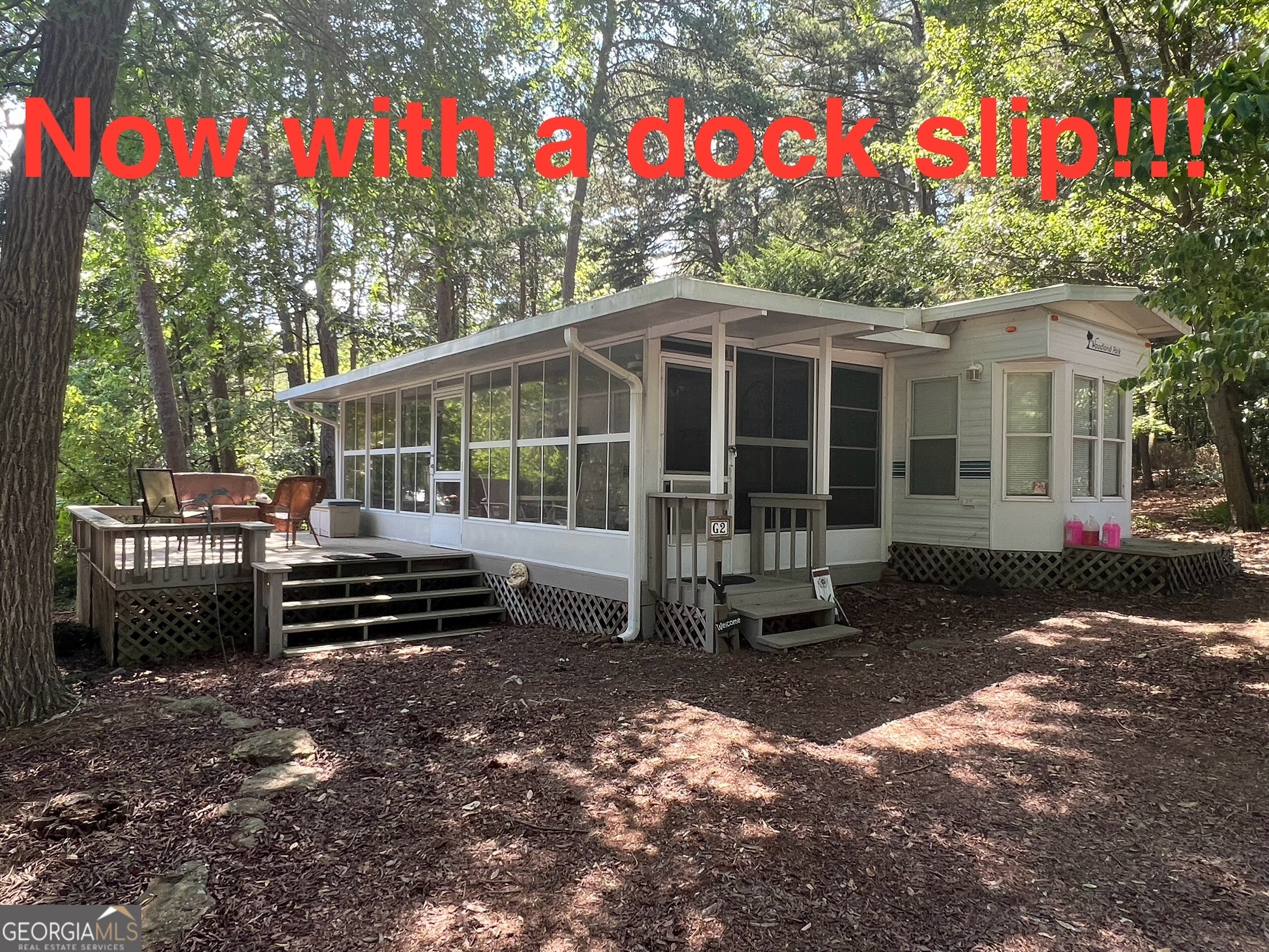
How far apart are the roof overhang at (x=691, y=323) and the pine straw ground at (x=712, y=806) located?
98.0 inches

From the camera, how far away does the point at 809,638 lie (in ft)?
19.5

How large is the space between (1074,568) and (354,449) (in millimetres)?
9333

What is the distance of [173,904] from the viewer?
2.50 meters

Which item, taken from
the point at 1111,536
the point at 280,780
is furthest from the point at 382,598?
the point at 1111,536

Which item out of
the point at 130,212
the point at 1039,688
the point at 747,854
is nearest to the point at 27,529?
the point at 130,212

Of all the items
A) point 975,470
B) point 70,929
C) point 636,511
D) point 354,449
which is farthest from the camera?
point 354,449

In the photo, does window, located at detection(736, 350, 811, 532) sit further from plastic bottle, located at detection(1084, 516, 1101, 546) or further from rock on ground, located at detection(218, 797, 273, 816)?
rock on ground, located at detection(218, 797, 273, 816)

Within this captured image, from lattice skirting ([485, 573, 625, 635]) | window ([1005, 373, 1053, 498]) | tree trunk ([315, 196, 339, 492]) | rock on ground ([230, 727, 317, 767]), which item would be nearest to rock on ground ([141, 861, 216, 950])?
rock on ground ([230, 727, 317, 767])

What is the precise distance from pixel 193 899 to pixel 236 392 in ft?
65.5

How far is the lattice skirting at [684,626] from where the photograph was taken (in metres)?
5.88

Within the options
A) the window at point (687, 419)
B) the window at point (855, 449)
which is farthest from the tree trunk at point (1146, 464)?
the window at point (687, 419)

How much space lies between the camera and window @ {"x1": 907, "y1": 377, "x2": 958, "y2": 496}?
8555 mm

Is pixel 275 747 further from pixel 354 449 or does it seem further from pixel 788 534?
pixel 354 449

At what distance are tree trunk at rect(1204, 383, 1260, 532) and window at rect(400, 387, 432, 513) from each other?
36.3 ft
